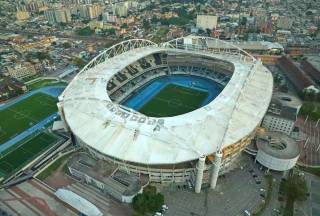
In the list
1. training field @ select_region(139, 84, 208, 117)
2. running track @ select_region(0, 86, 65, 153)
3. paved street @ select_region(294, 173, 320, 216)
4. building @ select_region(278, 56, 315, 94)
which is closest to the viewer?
paved street @ select_region(294, 173, 320, 216)

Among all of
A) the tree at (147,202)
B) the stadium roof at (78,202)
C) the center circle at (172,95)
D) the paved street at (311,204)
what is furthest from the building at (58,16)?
the paved street at (311,204)

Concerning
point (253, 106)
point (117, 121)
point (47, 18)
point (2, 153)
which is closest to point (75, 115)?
point (117, 121)

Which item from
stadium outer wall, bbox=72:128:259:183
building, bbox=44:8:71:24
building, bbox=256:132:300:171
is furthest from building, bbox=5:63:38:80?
building, bbox=44:8:71:24

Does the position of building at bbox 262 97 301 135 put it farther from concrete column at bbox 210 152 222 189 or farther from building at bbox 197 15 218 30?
building at bbox 197 15 218 30

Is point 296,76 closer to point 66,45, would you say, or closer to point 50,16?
point 66,45

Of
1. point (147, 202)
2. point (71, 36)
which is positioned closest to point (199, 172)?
point (147, 202)

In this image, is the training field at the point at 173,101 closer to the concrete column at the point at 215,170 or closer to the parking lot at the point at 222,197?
the parking lot at the point at 222,197
